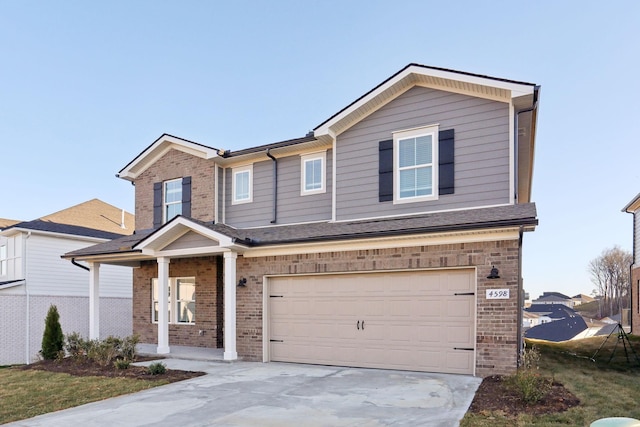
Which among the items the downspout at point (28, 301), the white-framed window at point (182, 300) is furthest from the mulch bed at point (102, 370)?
Answer: the downspout at point (28, 301)

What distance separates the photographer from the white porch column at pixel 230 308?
1075cm

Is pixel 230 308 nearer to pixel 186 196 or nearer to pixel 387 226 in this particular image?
pixel 387 226

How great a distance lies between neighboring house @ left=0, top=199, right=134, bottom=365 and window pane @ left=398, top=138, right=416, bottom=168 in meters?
12.6

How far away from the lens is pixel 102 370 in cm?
1006

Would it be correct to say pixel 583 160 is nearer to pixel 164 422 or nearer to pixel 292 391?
pixel 292 391

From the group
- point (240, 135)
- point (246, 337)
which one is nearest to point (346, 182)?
point (246, 337)

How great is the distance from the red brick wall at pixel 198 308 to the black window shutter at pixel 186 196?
155 cm

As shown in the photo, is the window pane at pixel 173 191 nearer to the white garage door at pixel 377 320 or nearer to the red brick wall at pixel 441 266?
the red brick wall at pixel 441 266

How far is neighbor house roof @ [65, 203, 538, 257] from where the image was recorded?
829 cm

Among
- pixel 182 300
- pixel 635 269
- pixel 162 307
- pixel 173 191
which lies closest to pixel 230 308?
pixel 162 307

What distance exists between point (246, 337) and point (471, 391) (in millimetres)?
5744

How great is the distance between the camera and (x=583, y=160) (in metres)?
20.2

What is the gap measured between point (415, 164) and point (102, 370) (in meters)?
8.64

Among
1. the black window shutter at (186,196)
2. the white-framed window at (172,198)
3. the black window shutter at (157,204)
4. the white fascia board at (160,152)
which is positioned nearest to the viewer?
the white fascia board at (160,152)
